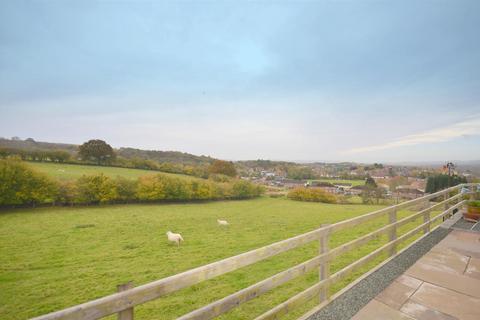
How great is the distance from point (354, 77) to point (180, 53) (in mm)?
16830

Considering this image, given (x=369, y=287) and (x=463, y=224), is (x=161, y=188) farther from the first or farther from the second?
(x=369, y=287)

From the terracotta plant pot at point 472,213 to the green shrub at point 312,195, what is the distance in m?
38.6

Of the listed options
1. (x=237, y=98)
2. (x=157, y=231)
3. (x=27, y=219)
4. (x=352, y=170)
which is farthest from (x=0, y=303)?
(x=352, y=170)

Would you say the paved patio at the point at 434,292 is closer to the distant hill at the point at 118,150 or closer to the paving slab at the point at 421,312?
the paving slab at the point at 421,312

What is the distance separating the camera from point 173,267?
9.38 metres

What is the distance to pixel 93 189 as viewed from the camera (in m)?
29.1

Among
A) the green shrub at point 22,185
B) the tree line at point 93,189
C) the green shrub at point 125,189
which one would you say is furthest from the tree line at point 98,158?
the green shrub at point 22,185

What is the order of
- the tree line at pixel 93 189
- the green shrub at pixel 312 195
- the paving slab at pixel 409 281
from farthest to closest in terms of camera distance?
the green shrub at pixel 312 195 → the tree line at pixel 93 189 → the paving slab at pixel 409 281

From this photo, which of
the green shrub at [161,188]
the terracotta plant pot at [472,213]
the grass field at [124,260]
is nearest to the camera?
the grass field at [124,260]

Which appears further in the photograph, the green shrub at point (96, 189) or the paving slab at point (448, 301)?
the green shrub at point (96, 189)

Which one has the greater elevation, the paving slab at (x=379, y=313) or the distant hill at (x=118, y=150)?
the distant hill at (x=118, y=150)

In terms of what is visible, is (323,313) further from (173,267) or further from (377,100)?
(377,100)

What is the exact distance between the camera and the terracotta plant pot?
769 cm

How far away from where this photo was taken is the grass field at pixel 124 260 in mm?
6102
